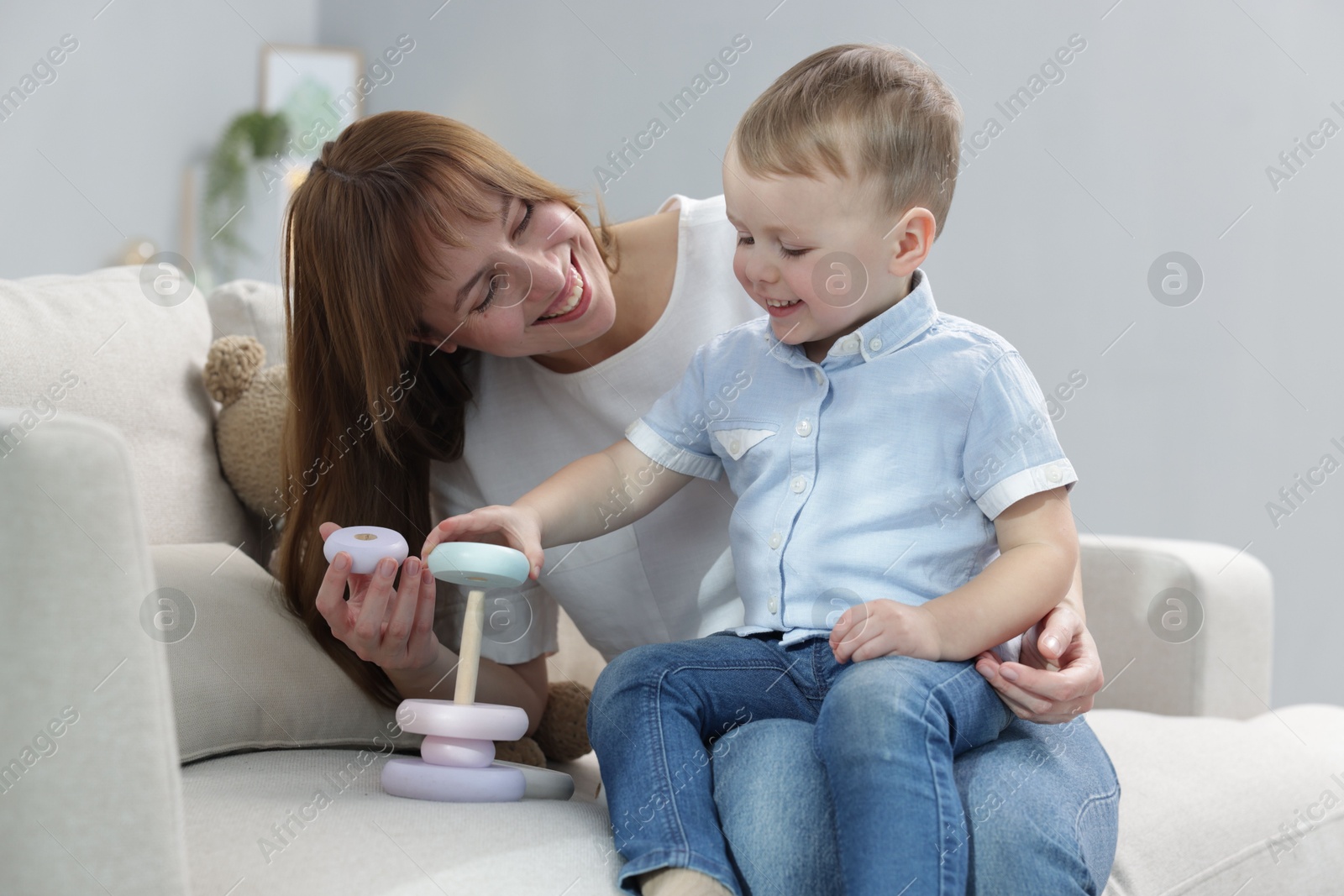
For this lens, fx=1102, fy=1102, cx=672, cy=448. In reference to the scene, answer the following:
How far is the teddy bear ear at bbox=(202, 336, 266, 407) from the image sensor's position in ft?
4.44

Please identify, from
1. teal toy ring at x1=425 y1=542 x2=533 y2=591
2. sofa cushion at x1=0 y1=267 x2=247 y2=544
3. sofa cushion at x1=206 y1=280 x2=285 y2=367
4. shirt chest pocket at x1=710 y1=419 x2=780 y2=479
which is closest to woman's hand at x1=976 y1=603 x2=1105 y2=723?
shirt chest pocket at x1=710 y1=419 x2=780 y2=479

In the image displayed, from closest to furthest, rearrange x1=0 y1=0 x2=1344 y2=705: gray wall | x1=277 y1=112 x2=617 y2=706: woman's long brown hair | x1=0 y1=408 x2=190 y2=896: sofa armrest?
x1=0 y1=408 x2=190 y2=896: sofa armrest < x1=277 y1=112 x2=617 y2=706: woman's long brown hair < x1=0 y1=0 x2=1344 y2=705: gray wall

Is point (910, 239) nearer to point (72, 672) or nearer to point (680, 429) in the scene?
point (680, 429)

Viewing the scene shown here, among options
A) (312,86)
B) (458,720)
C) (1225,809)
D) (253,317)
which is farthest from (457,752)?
(312,86)

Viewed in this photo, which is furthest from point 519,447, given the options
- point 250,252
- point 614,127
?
point 250,252

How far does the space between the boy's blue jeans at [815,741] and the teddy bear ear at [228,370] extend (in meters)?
0.68

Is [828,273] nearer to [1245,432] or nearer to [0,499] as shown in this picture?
[0,499]

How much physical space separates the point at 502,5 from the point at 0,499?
2.89 metres

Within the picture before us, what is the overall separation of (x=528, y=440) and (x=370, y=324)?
0.28 m

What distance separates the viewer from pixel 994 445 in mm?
935

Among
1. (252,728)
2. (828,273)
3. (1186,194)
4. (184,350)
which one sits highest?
(1186,194)

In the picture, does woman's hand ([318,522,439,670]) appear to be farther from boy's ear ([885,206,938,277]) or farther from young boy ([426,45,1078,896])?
boy's ear ([885,206,938,277])

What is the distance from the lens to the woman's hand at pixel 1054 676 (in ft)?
2.83

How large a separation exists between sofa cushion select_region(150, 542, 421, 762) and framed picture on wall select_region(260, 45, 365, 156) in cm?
255
